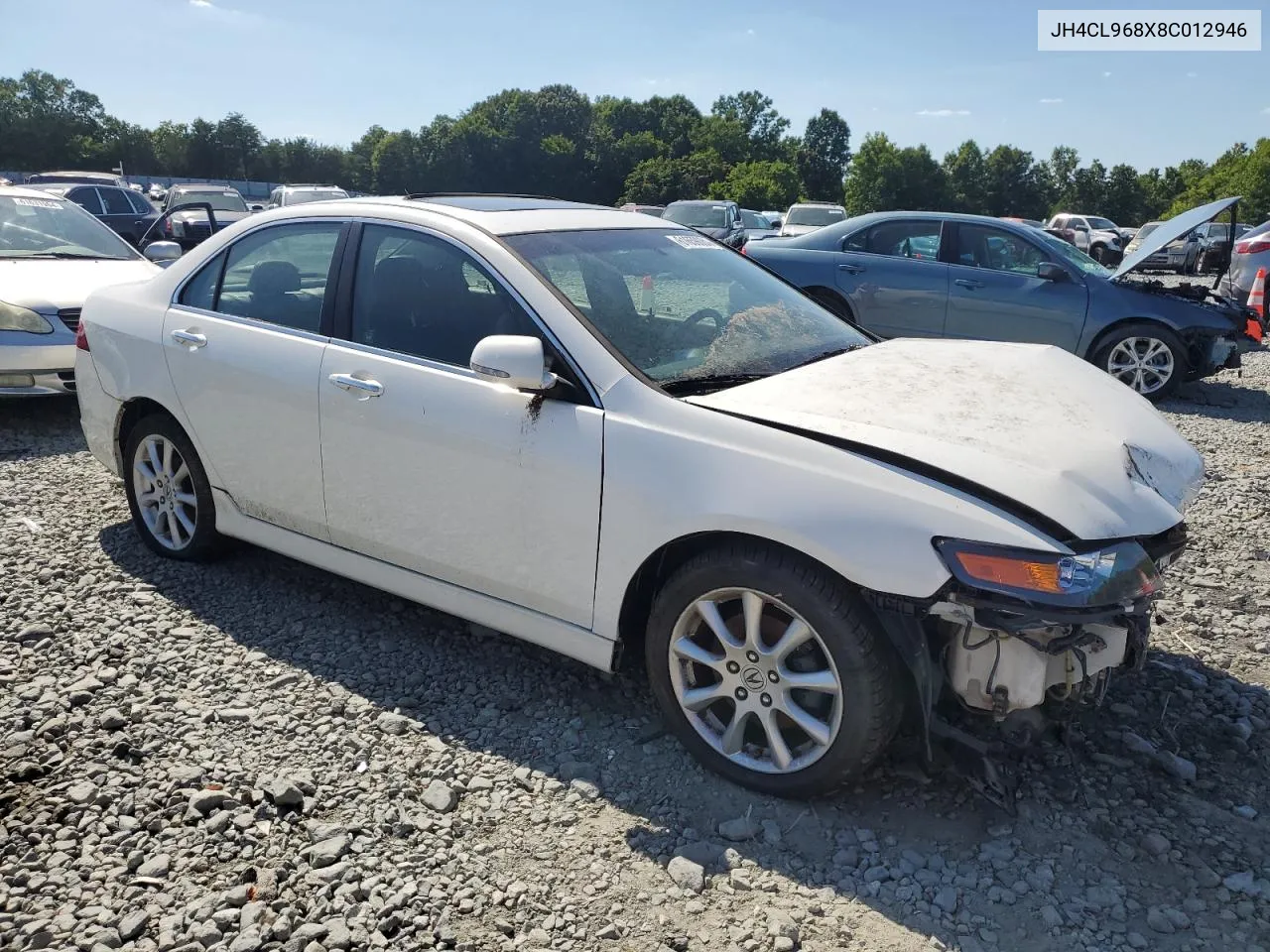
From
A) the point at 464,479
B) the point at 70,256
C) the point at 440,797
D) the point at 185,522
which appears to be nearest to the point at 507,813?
the point at 440,797

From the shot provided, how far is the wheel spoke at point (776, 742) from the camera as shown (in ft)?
9.06

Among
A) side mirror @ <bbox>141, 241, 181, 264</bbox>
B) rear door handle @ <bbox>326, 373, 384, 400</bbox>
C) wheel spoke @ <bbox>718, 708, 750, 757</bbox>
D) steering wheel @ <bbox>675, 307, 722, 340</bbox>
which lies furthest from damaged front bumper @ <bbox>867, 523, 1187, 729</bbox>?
side mirror @ <bbox>141, 241, 181, 264</bbox>

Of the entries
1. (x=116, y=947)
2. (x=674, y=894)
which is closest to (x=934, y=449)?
(x=674, y=894)

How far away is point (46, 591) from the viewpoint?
4.20 meters

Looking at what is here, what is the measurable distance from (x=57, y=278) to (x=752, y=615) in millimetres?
6738

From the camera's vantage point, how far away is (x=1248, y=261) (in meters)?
11.5

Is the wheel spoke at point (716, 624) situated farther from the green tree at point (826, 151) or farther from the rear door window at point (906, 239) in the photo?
the green tree at point (826, 151)

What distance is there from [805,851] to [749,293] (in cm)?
207

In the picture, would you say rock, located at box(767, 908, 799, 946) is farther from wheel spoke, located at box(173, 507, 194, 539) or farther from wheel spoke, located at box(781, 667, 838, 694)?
wheel spoke, located at box(173, 507, 194, 539)

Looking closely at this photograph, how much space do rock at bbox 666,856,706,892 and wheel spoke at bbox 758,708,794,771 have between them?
0.39 m

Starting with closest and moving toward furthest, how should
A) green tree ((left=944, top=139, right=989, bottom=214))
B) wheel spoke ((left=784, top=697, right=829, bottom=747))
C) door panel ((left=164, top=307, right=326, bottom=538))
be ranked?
wheel spoke ((left=784, top=697, right=829, bottom=747)) < door panel ((left=164, top=307, right=326, bottom=538)) < green tree ((left=944, top=139, right=989, bottom=214))

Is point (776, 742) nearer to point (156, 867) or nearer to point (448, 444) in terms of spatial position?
point (448, 444)

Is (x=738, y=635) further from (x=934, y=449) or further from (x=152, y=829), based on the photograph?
(x=152, y=829)

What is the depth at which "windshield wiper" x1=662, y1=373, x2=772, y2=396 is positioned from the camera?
2990mm
